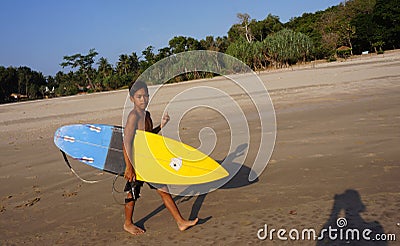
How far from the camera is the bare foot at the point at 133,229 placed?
3.91 m

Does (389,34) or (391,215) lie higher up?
(389,34)

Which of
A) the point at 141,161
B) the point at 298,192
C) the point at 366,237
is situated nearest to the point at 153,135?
the point at 141,161

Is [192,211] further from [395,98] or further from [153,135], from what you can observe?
[395,98]

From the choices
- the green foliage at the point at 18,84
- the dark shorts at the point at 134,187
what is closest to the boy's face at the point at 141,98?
the dark shorts at the point at 134,187

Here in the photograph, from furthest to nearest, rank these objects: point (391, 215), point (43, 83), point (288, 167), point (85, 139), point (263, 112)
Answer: point (43, 83) → point (263, 112) → point (288, 167) → point (85, 139) → point (391, 215)

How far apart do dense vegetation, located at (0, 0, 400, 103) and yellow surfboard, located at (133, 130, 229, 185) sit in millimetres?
45058

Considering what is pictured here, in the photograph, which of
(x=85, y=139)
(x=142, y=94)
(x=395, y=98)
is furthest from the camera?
(x=395, y=98)

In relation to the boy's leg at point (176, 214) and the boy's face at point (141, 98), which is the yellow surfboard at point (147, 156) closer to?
the boy's leg at point (176, 214)

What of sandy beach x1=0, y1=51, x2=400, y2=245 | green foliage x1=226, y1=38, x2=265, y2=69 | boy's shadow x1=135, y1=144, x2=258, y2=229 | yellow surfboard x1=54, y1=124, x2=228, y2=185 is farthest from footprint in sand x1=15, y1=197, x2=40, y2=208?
green foliage x1=226, y1=38, x2=265, y2=69

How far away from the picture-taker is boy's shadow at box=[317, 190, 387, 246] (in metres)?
3.26

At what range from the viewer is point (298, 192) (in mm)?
4535

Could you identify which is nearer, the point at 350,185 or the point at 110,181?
the point at 350,185

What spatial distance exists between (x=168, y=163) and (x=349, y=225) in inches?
78.1

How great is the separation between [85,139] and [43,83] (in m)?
92.5
